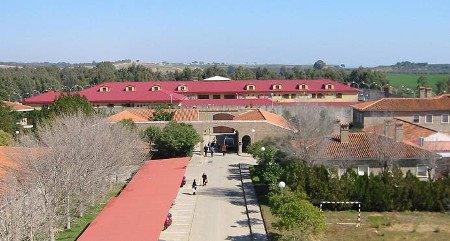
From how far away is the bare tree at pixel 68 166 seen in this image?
22844 millimetres

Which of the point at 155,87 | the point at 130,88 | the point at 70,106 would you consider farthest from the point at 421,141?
the point at 155,87

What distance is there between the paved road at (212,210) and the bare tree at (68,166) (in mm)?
4026

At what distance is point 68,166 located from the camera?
25922 millimetres

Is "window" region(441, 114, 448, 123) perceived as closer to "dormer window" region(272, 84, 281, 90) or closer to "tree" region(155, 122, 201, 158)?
"tree" region(155, 122, 201, 158)

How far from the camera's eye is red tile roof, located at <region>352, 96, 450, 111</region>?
51.9 meters

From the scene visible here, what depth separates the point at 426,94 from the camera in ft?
190

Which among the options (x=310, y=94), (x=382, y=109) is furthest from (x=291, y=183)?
(x=310, y=94)

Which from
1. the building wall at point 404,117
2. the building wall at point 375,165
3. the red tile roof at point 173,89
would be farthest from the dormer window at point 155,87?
the building wall at point 375,165

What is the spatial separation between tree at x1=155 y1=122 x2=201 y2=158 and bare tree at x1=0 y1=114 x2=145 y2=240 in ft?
23.7

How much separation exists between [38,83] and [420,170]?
94.6 metres

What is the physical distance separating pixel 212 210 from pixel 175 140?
14957 mm

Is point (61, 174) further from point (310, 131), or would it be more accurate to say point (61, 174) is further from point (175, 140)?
point (310, 131)

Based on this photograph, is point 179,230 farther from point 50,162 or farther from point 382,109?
point 382,109

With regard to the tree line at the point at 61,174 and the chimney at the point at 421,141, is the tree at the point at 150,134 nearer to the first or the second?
the tree line at the point at 61,174
